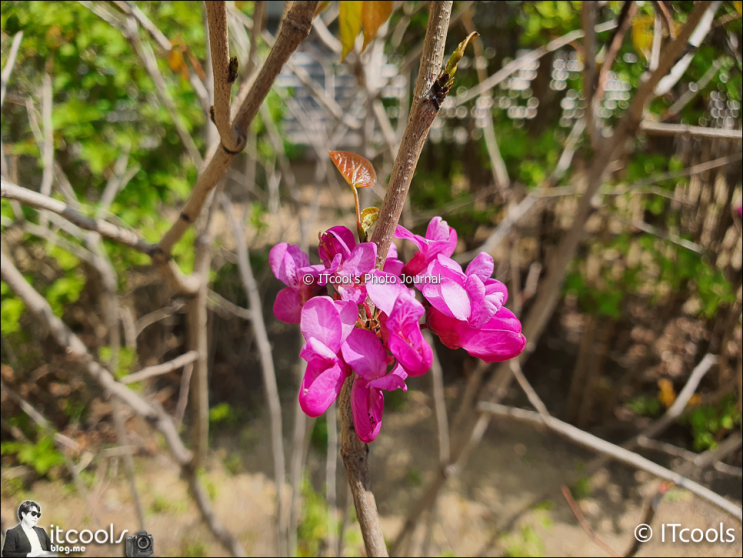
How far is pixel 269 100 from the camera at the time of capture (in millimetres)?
3186

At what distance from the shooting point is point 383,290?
0.54 meters

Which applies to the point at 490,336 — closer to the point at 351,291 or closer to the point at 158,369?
the point at 351,291

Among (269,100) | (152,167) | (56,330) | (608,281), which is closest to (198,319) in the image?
(56,330)

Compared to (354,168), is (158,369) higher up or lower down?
lower down

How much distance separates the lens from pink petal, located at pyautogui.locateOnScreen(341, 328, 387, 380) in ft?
1.80

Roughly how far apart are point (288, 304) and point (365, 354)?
17 cm

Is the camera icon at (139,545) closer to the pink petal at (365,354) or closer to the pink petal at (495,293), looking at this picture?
the pink petal at (365,354)

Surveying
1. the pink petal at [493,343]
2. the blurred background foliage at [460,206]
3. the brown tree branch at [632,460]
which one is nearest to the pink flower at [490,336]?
the pink petal at [493,343]

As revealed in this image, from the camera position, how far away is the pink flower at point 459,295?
1.86ft

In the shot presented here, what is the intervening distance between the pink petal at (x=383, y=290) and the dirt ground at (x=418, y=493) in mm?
2097

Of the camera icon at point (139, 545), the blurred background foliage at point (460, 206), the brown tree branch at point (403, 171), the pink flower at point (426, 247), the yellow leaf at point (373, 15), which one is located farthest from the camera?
the blurred background foliage at point (460, 206)

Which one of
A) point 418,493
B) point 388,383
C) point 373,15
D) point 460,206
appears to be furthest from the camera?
point 418,493

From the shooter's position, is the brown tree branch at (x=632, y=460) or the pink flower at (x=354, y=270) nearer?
the pink flower at (x=354, y=270)

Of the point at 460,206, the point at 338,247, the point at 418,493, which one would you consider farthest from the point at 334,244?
the point at 418,493
